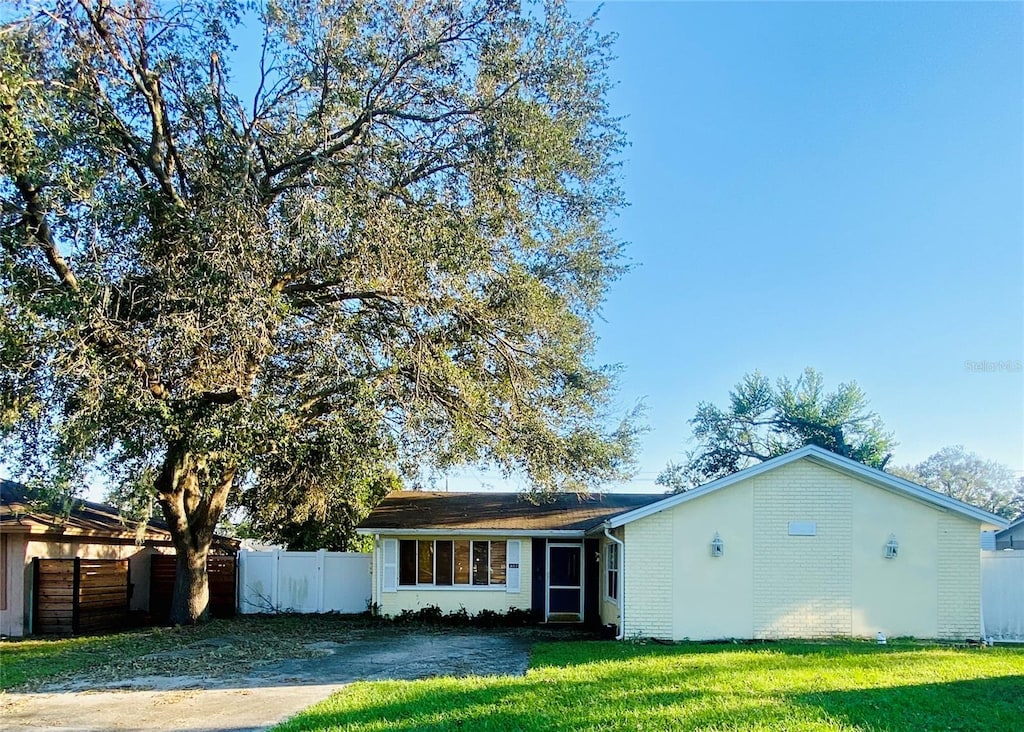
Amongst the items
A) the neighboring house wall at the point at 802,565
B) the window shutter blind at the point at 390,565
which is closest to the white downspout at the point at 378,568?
the window shutter blind at the point at 390,565

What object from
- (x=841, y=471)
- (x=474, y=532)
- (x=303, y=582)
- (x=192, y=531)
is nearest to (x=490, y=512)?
(x=474, y=532)

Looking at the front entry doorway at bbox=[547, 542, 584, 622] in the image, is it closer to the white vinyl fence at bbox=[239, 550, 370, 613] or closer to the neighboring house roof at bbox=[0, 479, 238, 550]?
the white vinyl fence at bbox=[239, 550, 370, 613]

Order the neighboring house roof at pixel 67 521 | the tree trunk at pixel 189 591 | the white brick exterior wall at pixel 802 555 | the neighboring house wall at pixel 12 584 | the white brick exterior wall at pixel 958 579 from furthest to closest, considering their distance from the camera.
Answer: the tree trunk at pixel 189 591
the neighboring house wall at pixel 12 584
the neighboring house roof at pixel 67 521
the white brick exterior wall at pixel 802 555
the white brick exterior wall at pixel 958 579

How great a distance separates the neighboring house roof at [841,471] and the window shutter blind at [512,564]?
15.1 ft

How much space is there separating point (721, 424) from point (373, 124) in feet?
77.7

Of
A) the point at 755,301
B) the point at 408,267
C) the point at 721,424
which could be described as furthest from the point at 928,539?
the point at 721,424

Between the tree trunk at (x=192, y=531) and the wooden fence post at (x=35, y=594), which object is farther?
the tree trunk at (x=192, y=531)

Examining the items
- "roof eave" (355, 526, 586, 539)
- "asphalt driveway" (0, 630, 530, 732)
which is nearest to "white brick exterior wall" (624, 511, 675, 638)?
"asphalt driveway" (0, 630, 530, 732)

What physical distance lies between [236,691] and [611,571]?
8767 mm

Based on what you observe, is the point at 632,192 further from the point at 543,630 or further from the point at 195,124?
the point at 543,630

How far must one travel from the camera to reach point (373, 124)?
13.0 metres

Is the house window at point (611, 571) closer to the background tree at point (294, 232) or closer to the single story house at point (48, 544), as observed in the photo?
the background tree at point (294, 232)

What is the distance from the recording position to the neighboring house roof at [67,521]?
51.1ft

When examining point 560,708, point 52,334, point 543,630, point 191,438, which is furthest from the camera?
point 543,630
